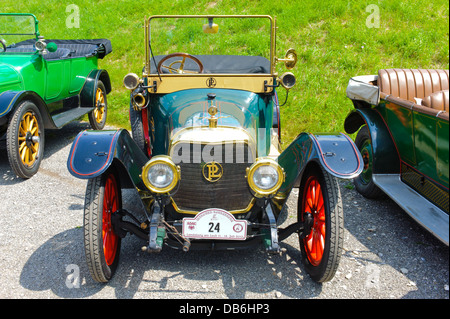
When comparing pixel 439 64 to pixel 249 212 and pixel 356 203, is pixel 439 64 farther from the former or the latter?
pixel 249 212

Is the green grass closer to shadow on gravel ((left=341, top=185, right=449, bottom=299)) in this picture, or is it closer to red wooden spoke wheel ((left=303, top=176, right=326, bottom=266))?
shadow on gravel ((left=341, top=185, right=449, bottom=299))

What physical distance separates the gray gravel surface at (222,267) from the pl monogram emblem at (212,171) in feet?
2.15

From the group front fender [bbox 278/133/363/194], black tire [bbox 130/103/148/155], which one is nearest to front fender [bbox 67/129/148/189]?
front fender [bbox 278/133/363/194]

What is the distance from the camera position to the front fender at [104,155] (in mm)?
2322

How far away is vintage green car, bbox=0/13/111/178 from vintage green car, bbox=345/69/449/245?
11.4 feet

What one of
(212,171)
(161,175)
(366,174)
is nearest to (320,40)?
(366,174)

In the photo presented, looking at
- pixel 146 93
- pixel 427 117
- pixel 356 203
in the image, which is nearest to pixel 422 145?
pixel 427 117

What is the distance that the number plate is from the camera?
2.35 meters

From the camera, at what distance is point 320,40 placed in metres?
Answer: 7.59

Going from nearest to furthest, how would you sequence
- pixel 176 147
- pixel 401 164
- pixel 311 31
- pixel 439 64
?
pixel 176 147, pixel 401 164, pixel 439 64, pixel 311 31

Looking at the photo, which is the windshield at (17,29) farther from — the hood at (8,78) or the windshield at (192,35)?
the windshield at (192,35)

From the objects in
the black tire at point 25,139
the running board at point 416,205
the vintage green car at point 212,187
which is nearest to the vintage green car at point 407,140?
the running board at point 416,205

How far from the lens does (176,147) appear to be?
2514 mm

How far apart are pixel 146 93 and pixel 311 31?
5198 millimetres
